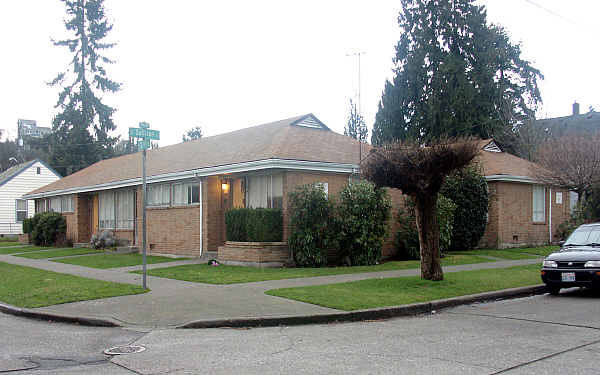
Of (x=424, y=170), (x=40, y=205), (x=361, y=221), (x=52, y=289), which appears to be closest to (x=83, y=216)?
(x=40, y=205)

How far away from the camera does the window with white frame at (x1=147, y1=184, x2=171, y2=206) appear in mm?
21441

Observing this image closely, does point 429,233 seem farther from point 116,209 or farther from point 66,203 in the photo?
point 66,203

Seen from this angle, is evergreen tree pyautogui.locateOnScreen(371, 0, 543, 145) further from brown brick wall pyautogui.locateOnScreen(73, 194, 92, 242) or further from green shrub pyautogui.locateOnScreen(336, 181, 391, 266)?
green shrub pyautogui.locateOnScreen(336, 181, 391, 266)

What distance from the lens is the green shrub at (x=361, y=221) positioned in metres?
16.3

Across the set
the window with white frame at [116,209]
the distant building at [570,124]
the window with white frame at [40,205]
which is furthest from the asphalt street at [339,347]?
the distant building at [570,124]

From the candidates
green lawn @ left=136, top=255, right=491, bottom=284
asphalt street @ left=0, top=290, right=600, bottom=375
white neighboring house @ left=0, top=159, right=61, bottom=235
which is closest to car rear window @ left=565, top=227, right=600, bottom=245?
asphalt street @ left=0, top=290, right=600, bottom=375

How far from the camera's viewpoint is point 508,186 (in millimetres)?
22234

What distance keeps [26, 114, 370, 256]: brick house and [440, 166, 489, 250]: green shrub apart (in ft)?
13.1

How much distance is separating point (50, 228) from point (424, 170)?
75.8 feet

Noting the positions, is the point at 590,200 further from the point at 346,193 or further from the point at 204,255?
the point at 204,255

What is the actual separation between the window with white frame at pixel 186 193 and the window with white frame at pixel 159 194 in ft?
1.69

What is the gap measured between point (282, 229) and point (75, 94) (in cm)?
4017

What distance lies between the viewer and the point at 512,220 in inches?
877

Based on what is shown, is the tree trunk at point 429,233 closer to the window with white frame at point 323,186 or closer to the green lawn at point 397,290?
the green lawn at point 397,290
